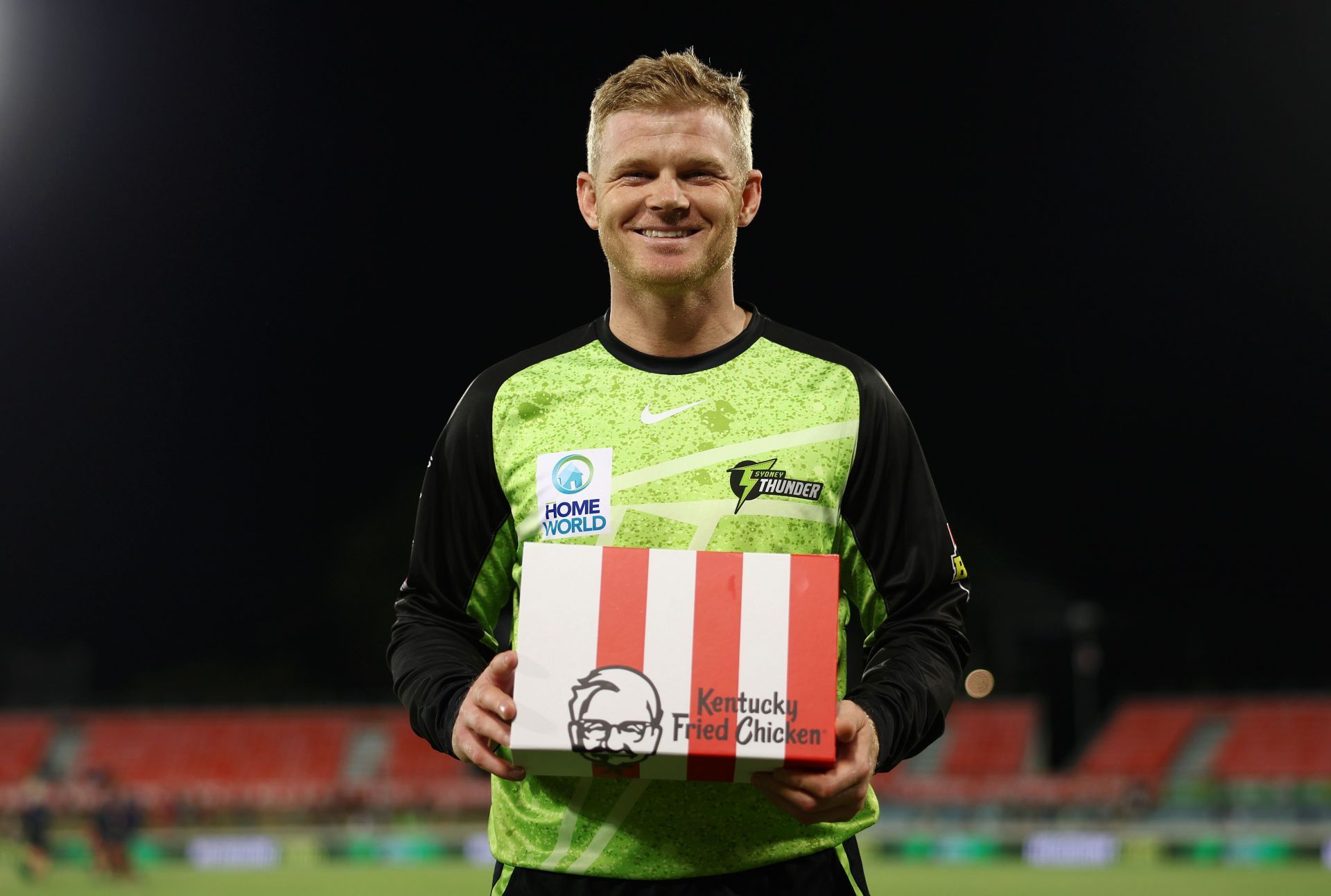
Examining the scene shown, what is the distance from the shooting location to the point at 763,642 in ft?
4.72

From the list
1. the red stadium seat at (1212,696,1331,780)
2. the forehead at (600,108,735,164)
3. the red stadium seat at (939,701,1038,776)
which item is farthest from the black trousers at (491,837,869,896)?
the red stadium seat at (939,701,1038,776)

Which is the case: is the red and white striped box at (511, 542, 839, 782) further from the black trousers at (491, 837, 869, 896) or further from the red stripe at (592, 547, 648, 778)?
the black trousers at (491, 837, 869, 896)

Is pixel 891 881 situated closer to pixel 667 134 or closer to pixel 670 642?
pixel 667 134

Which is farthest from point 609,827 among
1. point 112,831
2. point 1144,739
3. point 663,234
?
point 1144,739

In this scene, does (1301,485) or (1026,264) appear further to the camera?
(1301,485)

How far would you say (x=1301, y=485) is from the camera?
22062 millimetres

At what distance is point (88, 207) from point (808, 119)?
8890 millimetres

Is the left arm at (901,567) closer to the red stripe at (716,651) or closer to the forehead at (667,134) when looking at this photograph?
the red stripe at (716,651)

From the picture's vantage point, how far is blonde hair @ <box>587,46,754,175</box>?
1.84 meters

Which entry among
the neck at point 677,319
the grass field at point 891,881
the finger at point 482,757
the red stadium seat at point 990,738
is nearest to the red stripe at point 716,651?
the finger at point 482,757

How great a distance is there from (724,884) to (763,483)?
20.8 inches

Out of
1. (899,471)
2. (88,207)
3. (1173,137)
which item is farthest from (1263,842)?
(88,207)

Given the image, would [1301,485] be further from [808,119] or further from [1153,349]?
[808,119]

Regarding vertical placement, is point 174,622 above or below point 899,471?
below
